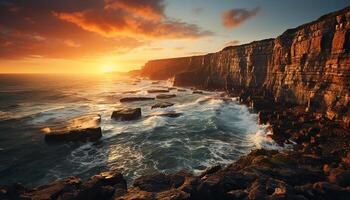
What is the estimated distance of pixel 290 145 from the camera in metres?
24.0

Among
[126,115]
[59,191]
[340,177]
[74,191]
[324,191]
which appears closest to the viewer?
[324,191]

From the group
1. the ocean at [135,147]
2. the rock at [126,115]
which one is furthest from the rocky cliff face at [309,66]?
the rock at [126,115]

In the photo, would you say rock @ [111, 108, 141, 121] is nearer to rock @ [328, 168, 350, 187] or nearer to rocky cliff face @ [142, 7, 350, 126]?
rocky cliff face @ [142, 7, 350, 126]

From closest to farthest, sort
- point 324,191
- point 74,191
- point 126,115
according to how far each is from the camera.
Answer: point 324,191 < point 74,191 < point 126,115

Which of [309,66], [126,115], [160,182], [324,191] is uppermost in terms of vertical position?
[309,66]

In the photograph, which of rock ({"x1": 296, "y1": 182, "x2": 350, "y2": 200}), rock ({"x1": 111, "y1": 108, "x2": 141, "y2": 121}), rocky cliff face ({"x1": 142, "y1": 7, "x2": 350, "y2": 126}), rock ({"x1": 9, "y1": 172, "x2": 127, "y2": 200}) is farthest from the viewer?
rock ({"x1": 111, "y1": 108, "x2": 141, "y2": 121})

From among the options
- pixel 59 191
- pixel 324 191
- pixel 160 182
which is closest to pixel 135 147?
pixel 160 182

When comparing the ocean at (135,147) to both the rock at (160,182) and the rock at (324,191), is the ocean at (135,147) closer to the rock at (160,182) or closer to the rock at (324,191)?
the rock at (160,182)

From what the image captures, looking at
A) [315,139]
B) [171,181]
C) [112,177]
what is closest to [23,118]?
[112,177]

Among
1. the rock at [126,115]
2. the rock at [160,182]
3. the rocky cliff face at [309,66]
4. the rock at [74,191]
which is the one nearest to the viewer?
the rock at [74,191]

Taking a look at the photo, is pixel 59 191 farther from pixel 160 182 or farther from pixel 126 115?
pixel 126 115

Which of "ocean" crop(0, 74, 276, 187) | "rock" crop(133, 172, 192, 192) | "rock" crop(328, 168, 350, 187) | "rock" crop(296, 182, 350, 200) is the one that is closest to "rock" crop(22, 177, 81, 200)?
"rock" crop(133, 172, 192, 192)

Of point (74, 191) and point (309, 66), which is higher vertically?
point (309, 66)

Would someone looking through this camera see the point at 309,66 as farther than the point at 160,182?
Yes
